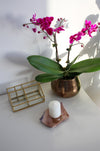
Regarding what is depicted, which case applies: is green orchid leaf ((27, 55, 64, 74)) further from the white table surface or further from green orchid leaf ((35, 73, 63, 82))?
the white table surface

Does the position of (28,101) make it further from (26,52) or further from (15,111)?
(26,52)

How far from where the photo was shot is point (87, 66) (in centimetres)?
85

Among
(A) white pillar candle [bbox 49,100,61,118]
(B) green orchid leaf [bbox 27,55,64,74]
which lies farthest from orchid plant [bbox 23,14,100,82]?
(A) white pillar candle [bbox 49,100,61,118]

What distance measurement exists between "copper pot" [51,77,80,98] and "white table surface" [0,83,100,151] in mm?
46

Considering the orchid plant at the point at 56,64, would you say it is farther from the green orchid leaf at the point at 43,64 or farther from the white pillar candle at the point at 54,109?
the white pillar candle at the point at 54,109

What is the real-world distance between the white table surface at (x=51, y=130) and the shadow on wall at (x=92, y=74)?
1.04 feet

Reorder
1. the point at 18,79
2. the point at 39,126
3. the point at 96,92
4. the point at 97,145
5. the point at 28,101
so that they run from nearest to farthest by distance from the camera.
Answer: the point at 97,145 < the point at 39,126 < the point at 28,101 < the point at 18,79 < the point at 96,92

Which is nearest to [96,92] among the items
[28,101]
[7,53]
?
[28,101]

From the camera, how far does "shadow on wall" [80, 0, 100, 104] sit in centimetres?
102

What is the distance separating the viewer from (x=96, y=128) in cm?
77

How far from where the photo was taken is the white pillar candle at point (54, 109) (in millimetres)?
766

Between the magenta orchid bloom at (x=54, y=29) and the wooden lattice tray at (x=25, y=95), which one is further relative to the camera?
the wooden lattice tray at (x=25, y=95)

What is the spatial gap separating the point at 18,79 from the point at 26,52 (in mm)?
191

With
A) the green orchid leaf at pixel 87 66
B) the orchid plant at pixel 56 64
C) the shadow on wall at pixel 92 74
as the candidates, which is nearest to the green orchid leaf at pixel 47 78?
the orchid plant at pixel 56 64
